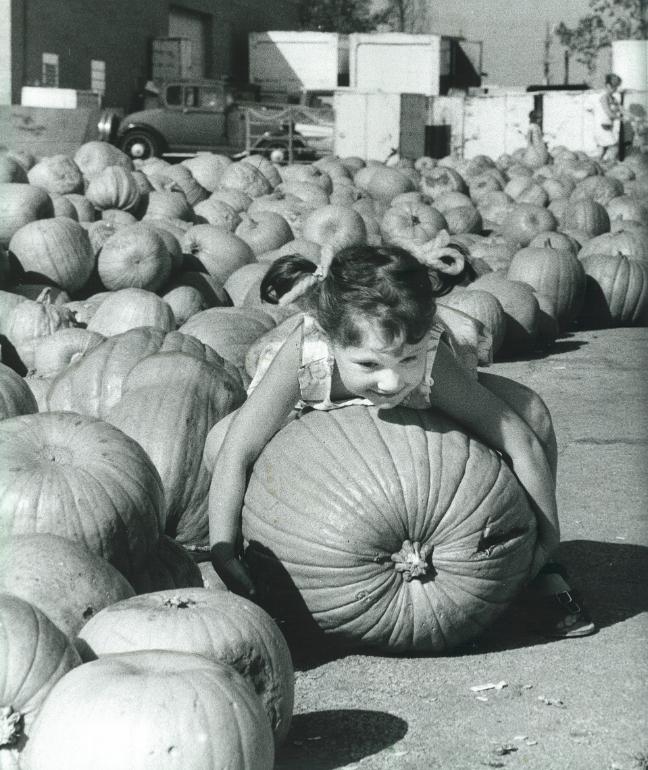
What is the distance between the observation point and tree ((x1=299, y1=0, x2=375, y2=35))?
51.6m

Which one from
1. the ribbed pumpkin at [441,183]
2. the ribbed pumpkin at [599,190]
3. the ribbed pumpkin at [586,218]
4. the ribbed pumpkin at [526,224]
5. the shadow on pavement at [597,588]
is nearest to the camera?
the shadow on pavement at [597,588]

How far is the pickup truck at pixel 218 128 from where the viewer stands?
24.8 meters

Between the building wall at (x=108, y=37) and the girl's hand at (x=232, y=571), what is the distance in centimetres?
2405

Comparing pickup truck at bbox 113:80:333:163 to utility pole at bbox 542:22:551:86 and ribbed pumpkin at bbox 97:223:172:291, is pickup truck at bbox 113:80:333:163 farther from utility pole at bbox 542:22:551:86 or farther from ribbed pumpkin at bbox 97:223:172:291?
utility pole at bbox 542:22:551:86

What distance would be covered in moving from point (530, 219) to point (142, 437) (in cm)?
906

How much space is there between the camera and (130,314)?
7.51 m

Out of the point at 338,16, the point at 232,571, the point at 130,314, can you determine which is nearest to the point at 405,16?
the point at 338,16

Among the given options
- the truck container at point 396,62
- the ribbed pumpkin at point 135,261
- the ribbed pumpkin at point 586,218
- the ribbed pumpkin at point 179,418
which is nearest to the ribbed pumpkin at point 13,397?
the ribbed pumpkin at point 179,418

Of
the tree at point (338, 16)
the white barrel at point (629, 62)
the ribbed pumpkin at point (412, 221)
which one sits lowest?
the ribbed pumpkin at point (412, 221)

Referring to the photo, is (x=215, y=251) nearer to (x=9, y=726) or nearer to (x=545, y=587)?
(x=545, y=587)

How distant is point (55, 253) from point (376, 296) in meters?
5.79

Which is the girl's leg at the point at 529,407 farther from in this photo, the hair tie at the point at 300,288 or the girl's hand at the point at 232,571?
the girl's hand at the point at 232,571

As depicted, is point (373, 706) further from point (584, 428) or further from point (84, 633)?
point (584, 428)

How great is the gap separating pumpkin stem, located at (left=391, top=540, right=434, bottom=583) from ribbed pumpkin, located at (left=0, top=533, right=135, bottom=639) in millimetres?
800
